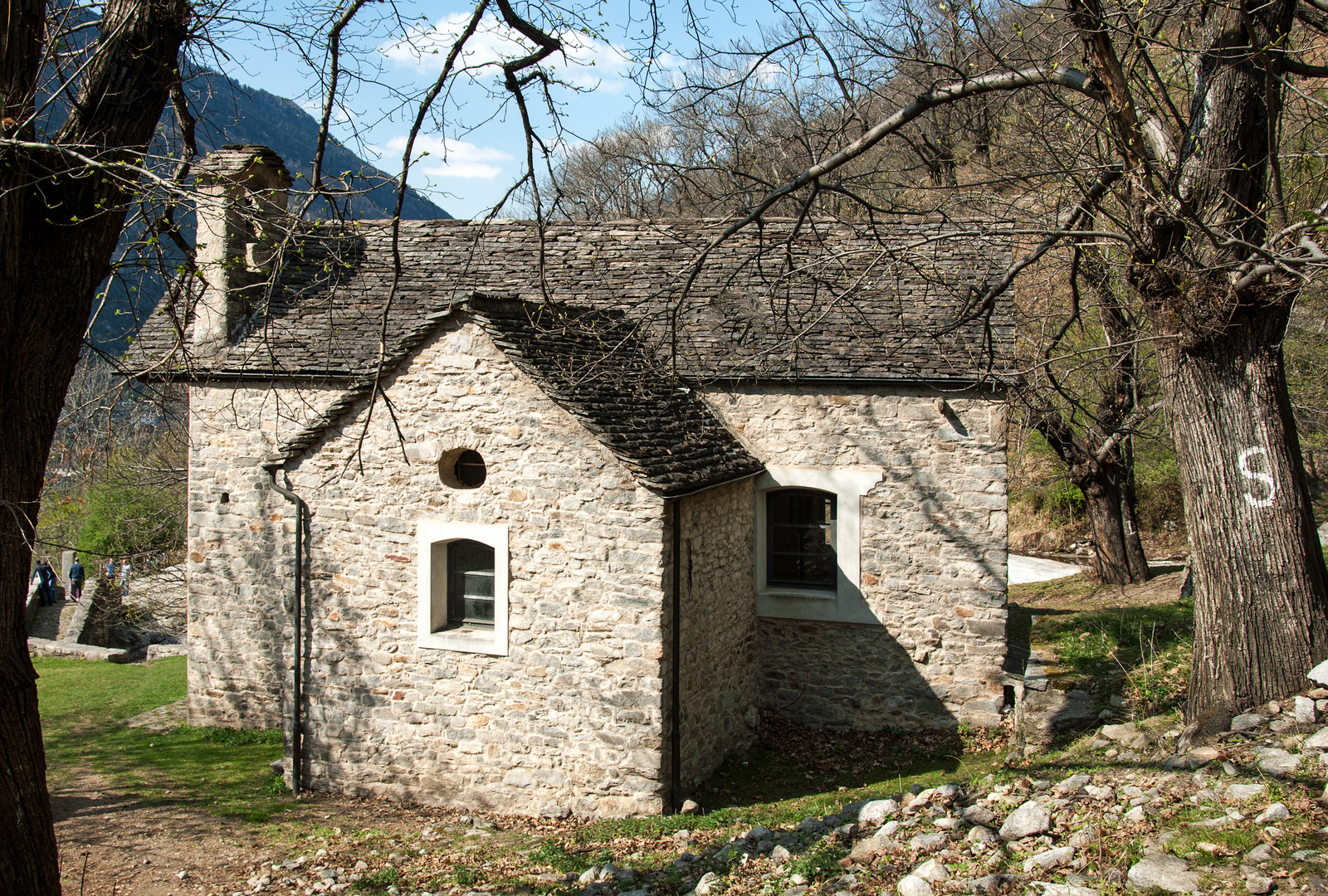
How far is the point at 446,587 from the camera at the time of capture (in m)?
8.57

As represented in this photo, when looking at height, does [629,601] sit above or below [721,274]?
below

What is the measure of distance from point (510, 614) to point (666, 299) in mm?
3895

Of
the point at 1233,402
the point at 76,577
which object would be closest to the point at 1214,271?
the point at 1233,402

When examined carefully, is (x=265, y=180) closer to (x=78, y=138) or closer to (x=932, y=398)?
(x=78, y=138)

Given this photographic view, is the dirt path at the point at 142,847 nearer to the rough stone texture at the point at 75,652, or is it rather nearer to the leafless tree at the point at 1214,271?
the leafless tree at the point at 1214,271

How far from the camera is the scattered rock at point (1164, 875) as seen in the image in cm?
375

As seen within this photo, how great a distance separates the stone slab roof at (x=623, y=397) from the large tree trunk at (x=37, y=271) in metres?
3.36

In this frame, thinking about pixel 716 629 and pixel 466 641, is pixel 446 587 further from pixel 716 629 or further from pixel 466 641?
pixel 716 629

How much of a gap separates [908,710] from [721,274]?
570 cm

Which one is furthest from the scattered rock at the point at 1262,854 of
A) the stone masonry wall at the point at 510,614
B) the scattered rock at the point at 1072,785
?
the stone masonry wall at the point at 510,614

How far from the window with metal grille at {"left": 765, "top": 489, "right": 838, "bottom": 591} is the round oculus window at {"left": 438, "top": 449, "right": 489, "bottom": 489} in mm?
3549

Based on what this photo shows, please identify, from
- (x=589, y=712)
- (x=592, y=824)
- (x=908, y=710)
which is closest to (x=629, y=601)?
(x=589, y=712)

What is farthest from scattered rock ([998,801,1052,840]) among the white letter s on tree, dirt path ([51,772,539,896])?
dirt path ([51,772,539,896])

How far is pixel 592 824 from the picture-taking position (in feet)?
25.3
